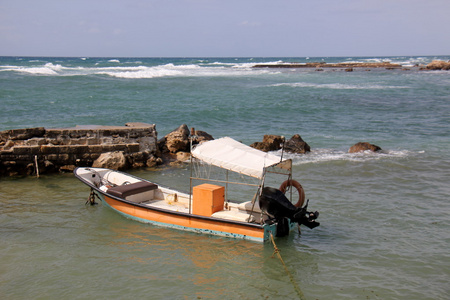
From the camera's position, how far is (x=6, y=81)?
44188mm

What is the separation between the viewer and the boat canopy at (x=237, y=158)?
994 centimetres

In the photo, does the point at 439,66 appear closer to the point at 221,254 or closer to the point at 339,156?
the point at 339,156

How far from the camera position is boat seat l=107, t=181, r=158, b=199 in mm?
11648

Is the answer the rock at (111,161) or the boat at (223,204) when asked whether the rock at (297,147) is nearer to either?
the rock at (111,161)

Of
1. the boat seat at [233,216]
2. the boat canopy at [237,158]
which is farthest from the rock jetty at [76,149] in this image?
the boat seat at [233,216]

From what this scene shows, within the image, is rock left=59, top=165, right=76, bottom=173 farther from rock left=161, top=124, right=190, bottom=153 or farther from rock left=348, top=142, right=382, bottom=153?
rock left=348, top=142, right=382, bottom=153

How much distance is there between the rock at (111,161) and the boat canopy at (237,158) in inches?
224

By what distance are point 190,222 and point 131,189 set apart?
2254 millimetres

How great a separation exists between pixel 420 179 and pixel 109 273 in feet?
37.6

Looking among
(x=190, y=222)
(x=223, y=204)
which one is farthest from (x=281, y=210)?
(x=190, y=222)

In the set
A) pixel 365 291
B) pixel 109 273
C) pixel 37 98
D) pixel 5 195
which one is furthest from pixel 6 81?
pixel 365 291

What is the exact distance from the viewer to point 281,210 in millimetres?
10023

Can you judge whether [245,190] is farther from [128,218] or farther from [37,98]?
[37,98]

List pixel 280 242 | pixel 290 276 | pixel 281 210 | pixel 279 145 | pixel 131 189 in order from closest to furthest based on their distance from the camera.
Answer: pixel 290 276
pixel 281 210
pixel 280 242
pixel 131 189
pixel 279 145
